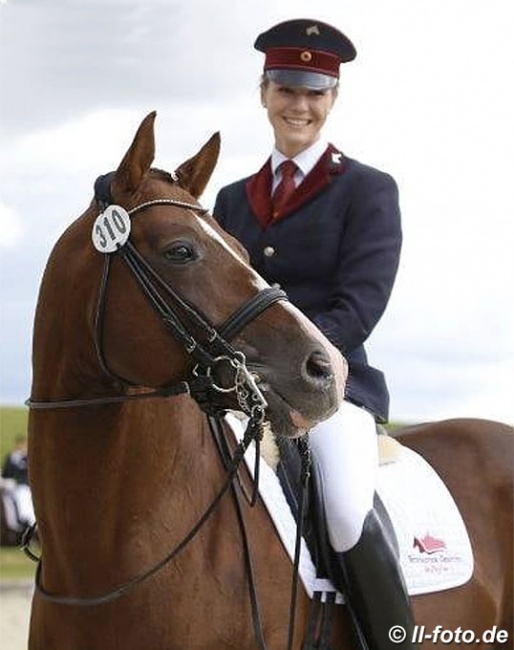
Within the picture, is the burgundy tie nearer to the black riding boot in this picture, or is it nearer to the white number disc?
the white number disc

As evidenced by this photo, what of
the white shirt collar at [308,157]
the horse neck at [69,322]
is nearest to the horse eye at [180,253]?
the horse neck at [69,322]

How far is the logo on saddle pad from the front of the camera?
568 centimetres

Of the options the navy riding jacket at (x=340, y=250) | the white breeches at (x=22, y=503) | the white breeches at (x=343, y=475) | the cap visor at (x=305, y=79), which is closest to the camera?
the white breeches at (x=343, y=475)

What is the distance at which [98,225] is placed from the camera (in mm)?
4582

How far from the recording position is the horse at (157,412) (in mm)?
4410

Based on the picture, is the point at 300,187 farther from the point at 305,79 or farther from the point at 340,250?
the point at 305,79

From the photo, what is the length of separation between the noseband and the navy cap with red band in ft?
5.05

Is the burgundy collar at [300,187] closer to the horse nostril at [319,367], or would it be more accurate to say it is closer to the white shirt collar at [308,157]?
the white shirt collar at [308,157]

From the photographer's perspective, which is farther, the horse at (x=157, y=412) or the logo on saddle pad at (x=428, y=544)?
the logo on saddle pad at (x=428, y=544)

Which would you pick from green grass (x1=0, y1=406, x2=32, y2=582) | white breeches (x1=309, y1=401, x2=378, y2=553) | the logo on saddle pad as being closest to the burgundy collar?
white breeches (x1=309, y1=401, x2=378, y2=553)

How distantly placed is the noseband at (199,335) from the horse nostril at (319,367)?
0.19 meters

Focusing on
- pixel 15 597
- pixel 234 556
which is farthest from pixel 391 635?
pixel 15 597

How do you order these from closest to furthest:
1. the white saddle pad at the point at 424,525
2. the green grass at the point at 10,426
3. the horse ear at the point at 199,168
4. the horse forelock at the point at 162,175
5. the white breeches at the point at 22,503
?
1. the horse forelock at the point at 162,175
2. the horse ear at the point at 199,168
3. the white saddle pad at the point at 424,525
4. the white breeches at the point at 22,503
5. the green grass at the point at 10,426

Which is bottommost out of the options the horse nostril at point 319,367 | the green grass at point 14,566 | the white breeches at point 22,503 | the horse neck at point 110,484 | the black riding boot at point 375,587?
the green grass at point 14,566
